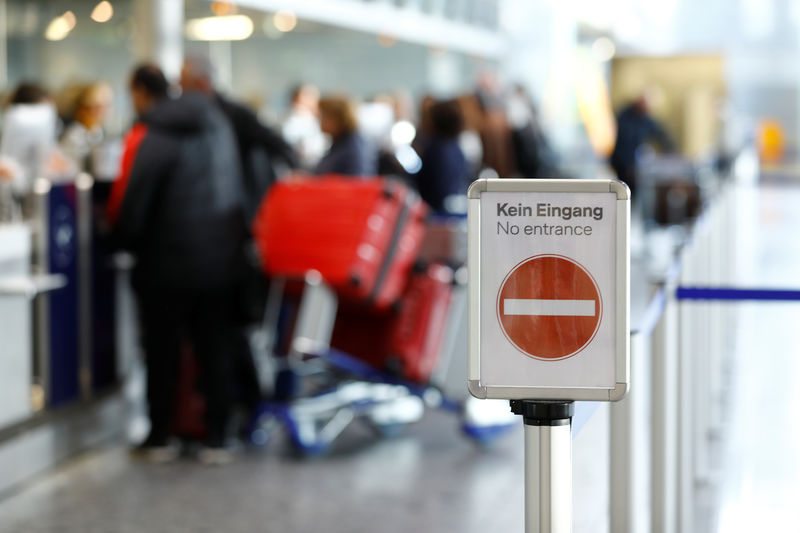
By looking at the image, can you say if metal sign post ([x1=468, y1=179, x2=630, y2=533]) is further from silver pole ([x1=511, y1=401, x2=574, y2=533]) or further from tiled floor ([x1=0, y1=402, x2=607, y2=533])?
tiled floor ([x1=0, y1=402, x2=607, y2=533])

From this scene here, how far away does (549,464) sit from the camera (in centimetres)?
198

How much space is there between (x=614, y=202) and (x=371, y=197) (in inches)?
130

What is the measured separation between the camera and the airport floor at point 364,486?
440 centimetres

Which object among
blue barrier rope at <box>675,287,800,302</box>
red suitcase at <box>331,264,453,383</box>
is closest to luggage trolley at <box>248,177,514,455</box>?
red suitcase at <box>331,264,453,383</box>

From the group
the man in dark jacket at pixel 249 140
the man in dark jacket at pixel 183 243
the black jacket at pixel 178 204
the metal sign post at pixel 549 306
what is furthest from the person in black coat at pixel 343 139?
the metal sign post at pixel 549 306

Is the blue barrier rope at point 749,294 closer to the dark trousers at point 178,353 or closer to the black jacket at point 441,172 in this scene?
the dark trousers at point 178,353

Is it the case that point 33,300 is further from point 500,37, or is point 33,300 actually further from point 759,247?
point 500,37

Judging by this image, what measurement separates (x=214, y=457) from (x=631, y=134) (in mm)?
9663

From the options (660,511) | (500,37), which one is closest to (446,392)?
(660,511)

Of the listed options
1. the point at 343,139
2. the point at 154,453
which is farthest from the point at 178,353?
the point at 343,139

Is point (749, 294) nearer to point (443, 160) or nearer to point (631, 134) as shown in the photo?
point (443, 160)

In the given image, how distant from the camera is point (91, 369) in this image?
19.2ft

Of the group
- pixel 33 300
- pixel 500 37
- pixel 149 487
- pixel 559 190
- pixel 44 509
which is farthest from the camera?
pixel 500 37

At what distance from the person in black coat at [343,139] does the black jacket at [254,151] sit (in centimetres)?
30
